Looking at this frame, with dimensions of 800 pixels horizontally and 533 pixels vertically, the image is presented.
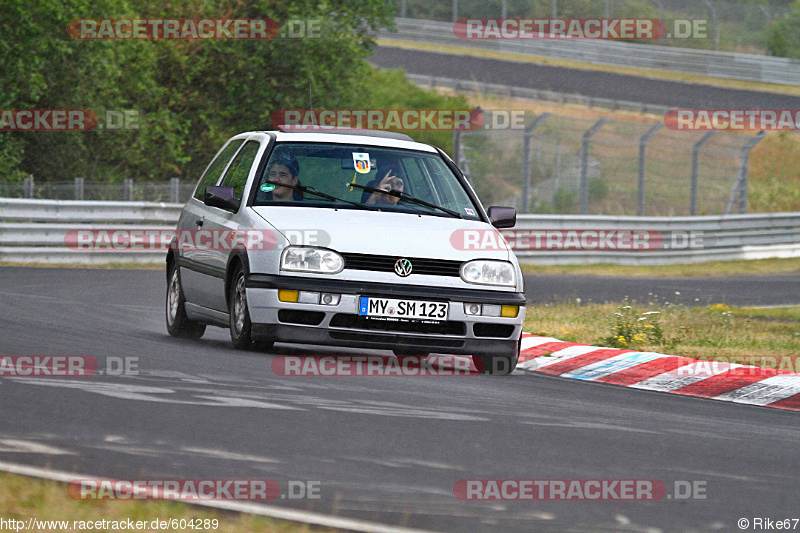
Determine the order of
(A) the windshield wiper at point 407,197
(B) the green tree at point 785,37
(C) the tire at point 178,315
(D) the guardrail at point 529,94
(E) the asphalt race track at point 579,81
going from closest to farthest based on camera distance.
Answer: (A) the windshield wiper at point 407,197 → (C) the tire at point 178,315 → (D) the guardrail at point 529,94 → (E) the asphalt race track at point 579,81 → (B) the green tree at point 785,37

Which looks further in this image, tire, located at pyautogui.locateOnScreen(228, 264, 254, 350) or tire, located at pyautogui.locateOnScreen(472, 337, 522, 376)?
tire, located at pyautogui.locateOnScreen(472, 337, 522, 376)

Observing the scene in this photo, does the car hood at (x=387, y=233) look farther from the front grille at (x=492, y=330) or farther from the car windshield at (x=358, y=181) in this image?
the front grille at (x=492, y=330)

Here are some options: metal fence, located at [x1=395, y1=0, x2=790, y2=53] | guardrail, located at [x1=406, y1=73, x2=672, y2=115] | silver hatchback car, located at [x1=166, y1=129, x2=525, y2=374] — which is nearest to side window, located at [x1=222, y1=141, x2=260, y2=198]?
silver hatchback car, located at [x1=166, y1=129, x2=525, y2=374]

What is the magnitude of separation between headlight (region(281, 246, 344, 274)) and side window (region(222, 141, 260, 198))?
1.29 metres

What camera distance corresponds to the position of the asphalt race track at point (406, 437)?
215 inches

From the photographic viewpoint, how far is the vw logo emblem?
9.37m

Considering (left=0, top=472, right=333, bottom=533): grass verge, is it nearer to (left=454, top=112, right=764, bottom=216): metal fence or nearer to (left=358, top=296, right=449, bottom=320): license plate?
(left=358, top=296, right=449, bottom=320): license plate

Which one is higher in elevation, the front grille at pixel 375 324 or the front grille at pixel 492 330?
the front grille at pixel 375 324

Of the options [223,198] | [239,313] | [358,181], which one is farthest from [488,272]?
[223,198]

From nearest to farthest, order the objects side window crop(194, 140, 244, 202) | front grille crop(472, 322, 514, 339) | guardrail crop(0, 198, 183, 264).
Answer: front grille crop(472, 322, 514, 339) → side window crop(194, 140, 244, 202) → guardrail crop(0, 198, 183, 264)

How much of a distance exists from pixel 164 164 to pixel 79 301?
15.2 meters

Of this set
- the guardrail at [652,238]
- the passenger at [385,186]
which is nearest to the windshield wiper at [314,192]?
the passenger at [385,186]

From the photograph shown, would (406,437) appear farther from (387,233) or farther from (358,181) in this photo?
(358,181)

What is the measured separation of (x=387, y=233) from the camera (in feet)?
31.4
